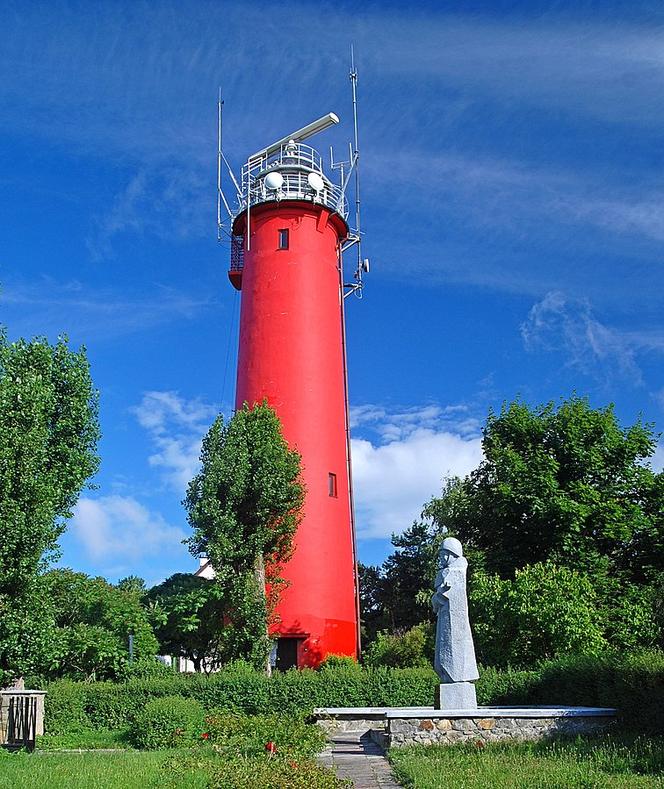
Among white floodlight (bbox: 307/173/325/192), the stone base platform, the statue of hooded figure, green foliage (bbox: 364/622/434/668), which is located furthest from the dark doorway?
white floodlight (bbox: 307/173/325/192)

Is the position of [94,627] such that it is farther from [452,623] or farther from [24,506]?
[452,623]

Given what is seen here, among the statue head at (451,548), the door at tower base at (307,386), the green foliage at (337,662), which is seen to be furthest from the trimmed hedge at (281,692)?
the statue head at (451,548)

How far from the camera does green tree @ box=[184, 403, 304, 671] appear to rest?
68.3 ft

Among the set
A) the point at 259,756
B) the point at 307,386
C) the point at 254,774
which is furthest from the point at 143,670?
the point at 254,774

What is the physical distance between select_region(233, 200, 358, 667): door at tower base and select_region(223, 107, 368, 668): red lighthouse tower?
0.03 metres

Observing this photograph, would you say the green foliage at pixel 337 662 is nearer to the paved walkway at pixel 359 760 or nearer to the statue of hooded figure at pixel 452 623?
the paved walkway at pixel 359 760

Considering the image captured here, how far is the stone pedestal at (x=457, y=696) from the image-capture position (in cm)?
1455

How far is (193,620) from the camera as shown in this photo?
21.4 m

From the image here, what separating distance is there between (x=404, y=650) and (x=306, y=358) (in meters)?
9.29

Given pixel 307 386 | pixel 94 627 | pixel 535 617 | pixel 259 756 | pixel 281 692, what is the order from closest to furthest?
pixel 259 756 → pixel 281 692 → pixel 535 617 → pixel 94 627 → pixel 307 386

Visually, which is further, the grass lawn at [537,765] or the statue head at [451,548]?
the statue head at [451,548]

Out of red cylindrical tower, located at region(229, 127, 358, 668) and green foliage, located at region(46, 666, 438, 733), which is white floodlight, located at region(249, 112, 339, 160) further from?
green foliage, located at region(46, 666, 438, 733)

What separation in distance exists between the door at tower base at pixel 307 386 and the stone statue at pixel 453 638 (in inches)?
304

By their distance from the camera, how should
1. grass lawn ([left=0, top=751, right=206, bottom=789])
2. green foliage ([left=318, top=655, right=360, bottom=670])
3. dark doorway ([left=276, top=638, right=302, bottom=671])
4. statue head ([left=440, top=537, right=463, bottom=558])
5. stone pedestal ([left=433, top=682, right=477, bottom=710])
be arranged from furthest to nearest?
dark doorway ([left=276, top=638, right=302, bottom=671])
green foliage ([left=318, top=655, right=360, bottom=670])
statue head ([left=440, top=537, right=463, bottom=558])
stone pedestal ([left=433, top=682, right=477, bottom=710])
grass lawn ([left=0, top=751, right=206, bottom=789])
